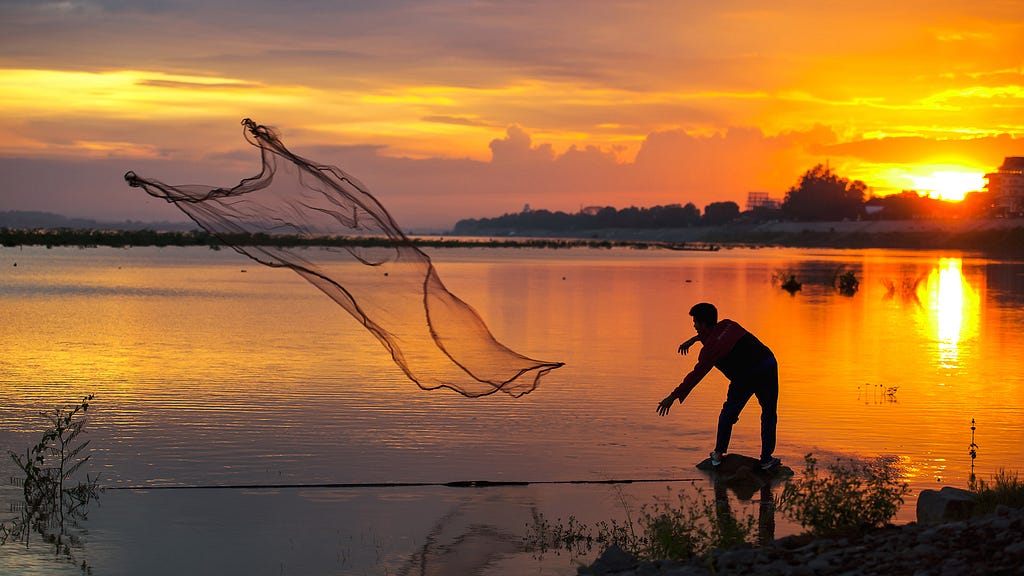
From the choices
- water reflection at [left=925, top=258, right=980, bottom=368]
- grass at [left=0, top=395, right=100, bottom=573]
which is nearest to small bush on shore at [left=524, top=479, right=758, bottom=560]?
grass at [left=0, top=395, right=100, bottom=573]

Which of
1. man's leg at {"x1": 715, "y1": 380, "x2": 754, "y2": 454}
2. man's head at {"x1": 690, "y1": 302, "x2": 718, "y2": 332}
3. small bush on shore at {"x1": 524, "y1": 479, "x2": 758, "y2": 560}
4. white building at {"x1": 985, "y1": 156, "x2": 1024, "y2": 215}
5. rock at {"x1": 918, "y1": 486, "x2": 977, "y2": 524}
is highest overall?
white building at {"x1": 985, "y1": 156, "x2": 1024, "y2": 215}

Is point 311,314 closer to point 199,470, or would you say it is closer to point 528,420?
point 528,420

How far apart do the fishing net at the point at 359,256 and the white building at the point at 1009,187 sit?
163218 mm

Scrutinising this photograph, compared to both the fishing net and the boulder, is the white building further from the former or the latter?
the fishing net

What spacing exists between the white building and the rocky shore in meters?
165

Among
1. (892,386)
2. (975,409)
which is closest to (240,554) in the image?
(975,409)

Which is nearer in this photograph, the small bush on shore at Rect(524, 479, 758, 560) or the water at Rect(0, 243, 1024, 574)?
the small bush on shore at Rect(524, 479, 758, 560)

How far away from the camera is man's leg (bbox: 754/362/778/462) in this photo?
1222cm

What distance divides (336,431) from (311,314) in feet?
62.9

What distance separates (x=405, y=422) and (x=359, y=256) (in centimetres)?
442

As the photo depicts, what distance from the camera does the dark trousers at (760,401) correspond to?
40.1 ft

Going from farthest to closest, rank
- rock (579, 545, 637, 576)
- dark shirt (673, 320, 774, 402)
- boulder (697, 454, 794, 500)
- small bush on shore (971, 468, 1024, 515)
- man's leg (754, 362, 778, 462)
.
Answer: man's leg (754, 362, 778, 462), boulder (697, 454, 794, 500), dark shirt (673, 320, 774, 402), small bush on shore (971, 468, 1024, 515), rock (579, 545, 637, 576)

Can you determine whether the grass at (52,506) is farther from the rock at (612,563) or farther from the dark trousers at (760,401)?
the dark trousers at (760,401)

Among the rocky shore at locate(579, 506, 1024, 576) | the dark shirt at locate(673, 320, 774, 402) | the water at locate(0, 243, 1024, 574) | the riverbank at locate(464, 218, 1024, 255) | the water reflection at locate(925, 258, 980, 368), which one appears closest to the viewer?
the rocky shore at locate(579, 506, 1024, 576)
